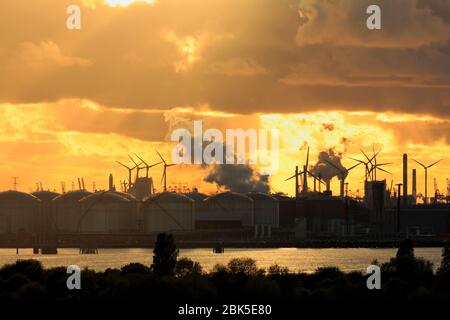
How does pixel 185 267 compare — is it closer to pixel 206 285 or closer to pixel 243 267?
pixel 243 267

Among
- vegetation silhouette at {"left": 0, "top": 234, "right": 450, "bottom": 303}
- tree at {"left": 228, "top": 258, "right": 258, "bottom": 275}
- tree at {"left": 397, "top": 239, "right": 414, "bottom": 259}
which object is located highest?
tree at {"left": 397, "top": 239, "right": 414, "bottom": 259}

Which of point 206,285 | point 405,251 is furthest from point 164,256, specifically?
point 405,251

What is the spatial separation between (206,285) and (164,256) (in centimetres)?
3149

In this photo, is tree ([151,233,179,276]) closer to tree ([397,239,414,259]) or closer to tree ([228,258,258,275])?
tree ([228,258,258,275])

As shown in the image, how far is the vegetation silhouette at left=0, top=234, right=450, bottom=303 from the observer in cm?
12412

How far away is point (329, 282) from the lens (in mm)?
148875

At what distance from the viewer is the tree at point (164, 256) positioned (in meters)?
159

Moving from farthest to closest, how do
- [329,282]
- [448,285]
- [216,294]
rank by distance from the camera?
[329,282]
[448,285]
[216,294]

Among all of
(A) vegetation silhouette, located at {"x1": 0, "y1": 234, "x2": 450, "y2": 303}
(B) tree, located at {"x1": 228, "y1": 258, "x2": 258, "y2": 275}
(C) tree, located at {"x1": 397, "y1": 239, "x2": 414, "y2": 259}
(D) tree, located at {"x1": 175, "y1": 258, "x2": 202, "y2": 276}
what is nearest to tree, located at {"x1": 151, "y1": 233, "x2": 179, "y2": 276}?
(A) vegetation silhouette, located at {"x1": 0, "y1": 234, "x2": 450, "y2": 303}

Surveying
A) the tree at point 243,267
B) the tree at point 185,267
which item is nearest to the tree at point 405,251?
the tree at point 243,267

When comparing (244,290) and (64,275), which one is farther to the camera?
(64,275)
